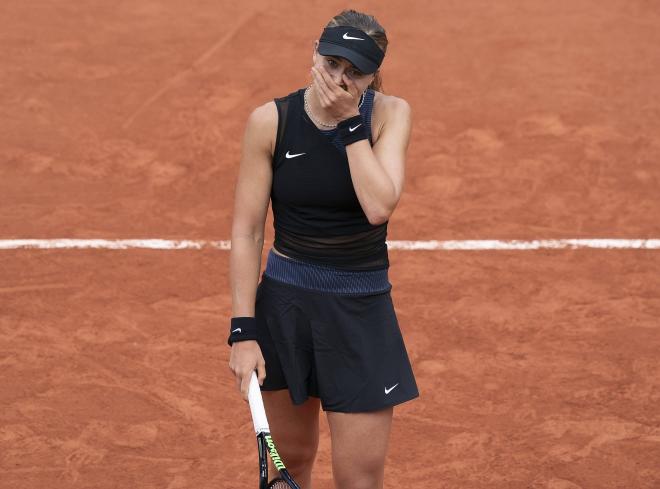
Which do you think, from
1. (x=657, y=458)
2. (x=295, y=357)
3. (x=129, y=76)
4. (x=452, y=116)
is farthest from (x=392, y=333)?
(x=129, y=76)

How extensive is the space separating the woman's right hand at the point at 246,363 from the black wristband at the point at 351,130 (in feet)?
2.93

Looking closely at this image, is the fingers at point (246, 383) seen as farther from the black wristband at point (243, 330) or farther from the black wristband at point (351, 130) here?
the black wristband at point (351, 130)

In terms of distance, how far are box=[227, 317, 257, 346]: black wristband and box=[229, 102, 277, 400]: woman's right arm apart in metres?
0.02

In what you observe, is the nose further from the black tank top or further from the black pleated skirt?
the black pleated skirt

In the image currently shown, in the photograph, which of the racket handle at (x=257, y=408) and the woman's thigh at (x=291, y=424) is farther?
the woman's thigh at (x=291, y=424)

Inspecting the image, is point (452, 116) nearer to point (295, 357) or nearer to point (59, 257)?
point (59, 257)

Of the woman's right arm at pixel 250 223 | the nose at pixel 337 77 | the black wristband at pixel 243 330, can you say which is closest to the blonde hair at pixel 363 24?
the nose at pixel 337 77

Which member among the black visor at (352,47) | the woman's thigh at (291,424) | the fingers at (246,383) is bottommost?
→ the woman's thigh at (291,424)

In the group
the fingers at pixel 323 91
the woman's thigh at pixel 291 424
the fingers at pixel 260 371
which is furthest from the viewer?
the woman's thigh at pixel 291 424

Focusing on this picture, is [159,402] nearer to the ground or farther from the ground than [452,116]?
nearer to the ground

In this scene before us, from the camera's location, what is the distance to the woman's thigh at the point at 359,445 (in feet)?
15.5

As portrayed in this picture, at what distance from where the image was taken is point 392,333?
486 cm

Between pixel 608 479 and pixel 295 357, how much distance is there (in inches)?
113

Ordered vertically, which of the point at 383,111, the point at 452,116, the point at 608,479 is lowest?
the point at 608,479
